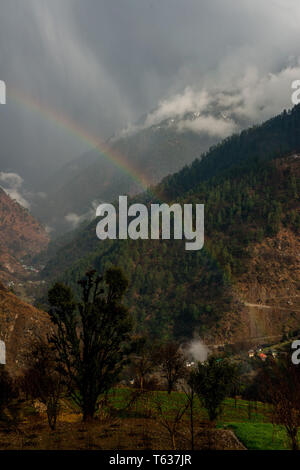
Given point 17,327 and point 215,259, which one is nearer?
→ point 17,327

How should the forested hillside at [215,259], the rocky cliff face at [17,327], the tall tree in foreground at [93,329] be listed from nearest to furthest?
the tall tree in foreground at [93,329] < the rocky cliff face at [17,327] < the forested hillside at [215,259]

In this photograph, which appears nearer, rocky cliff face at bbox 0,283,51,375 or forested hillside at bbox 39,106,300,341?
rocky cliff face at bbox 0,283,51,375

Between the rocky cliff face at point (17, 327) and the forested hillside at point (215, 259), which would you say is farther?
the forested hillside at point (215, 259)

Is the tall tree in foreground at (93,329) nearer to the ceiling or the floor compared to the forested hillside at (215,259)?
nearer to the floor

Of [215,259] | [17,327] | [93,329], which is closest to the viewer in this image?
[93,329]

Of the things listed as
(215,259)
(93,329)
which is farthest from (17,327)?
(215,259)

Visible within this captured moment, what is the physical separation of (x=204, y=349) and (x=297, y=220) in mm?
82428

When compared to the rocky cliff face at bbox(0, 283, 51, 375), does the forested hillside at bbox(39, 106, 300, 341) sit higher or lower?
higher

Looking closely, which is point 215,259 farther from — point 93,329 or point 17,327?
point 93,329

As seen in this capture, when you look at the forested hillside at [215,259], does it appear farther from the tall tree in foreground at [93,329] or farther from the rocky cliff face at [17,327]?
the tall tree in foreground at [93,329]

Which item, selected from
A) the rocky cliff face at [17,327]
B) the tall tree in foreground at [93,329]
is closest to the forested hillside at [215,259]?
the rocky cliff face at [17,327]

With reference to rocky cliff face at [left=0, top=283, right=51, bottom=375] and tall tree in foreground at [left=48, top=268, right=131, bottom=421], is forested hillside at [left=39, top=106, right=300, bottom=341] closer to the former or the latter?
rocky cliff face at [left=0, top=283, right=51, bottom=375]

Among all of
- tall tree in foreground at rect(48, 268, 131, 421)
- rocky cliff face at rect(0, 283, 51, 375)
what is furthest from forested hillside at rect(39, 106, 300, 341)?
tall tree in foreground at rect(48, 268, 131, 421)
